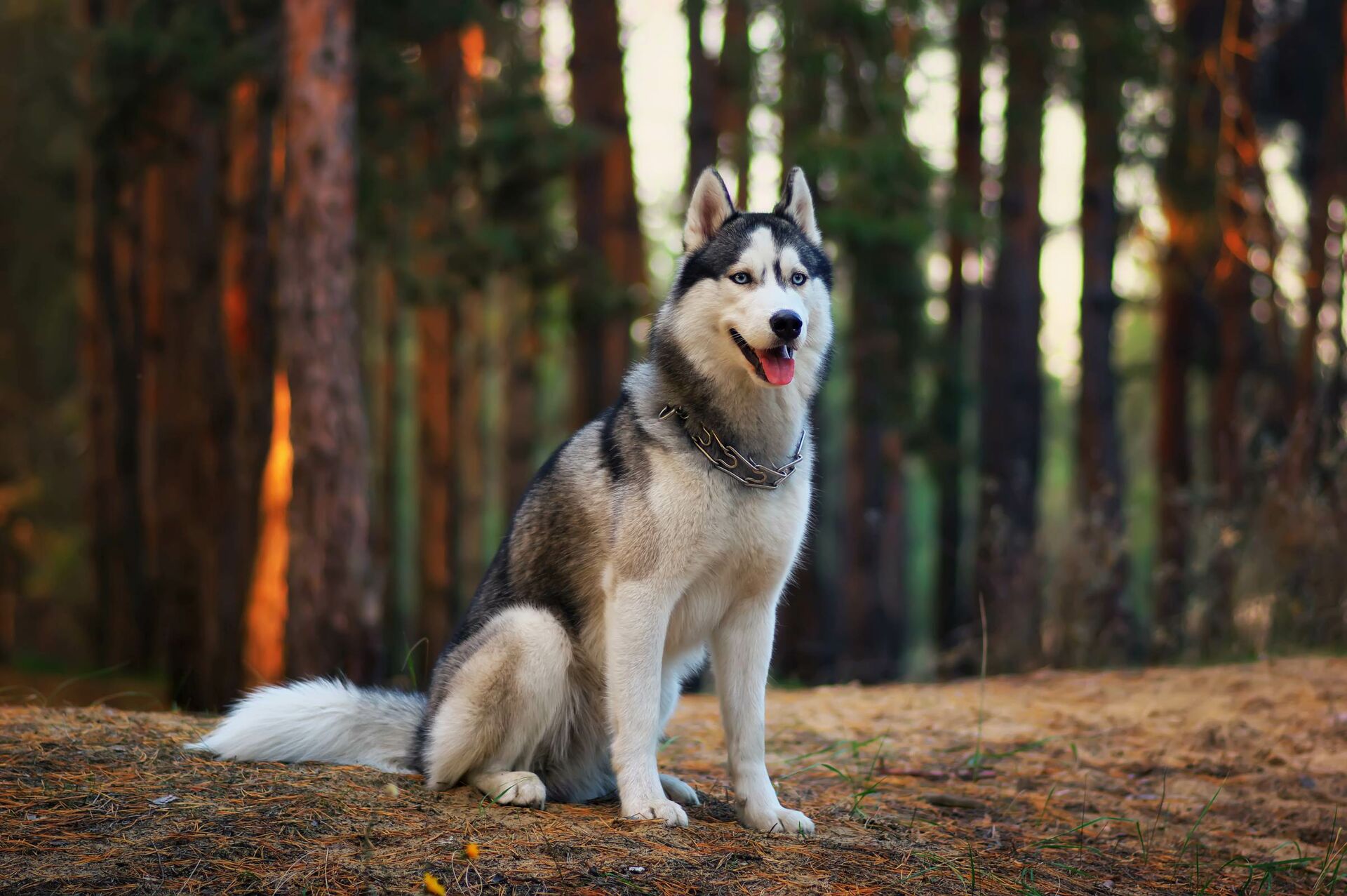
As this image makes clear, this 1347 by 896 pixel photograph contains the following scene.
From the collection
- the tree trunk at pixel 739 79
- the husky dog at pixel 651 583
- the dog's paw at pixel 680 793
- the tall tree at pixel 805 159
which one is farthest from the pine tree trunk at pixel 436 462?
the dog's paw at pixel 680 793

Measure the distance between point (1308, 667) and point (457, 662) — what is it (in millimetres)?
5200

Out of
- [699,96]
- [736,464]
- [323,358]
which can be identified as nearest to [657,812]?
[736,464]

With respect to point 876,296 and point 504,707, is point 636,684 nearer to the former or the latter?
point 504,707

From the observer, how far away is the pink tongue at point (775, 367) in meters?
3.98

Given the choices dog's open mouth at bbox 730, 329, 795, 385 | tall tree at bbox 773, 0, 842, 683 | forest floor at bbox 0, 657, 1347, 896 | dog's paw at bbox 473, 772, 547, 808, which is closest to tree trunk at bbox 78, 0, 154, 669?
tall tree at bbox 773, 0, 842, 683

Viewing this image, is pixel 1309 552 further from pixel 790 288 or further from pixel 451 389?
pixel 451 389

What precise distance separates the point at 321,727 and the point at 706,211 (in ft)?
8.00

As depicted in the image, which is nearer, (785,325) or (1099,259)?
(785,325)

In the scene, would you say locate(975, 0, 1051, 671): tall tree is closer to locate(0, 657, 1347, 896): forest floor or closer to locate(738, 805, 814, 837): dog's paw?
locate(0, 657, 1347, 896): forest floor

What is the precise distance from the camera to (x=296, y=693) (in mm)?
4359

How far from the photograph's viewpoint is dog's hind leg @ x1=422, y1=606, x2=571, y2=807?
13.1 ft

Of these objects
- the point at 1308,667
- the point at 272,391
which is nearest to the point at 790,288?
the point at 1308,667

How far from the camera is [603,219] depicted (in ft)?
50.5

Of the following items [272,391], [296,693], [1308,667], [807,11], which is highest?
[807,11]
